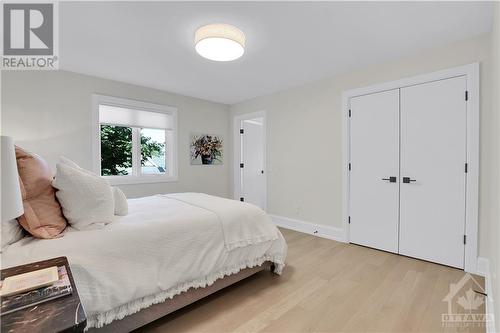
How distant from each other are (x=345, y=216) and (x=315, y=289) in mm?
1459

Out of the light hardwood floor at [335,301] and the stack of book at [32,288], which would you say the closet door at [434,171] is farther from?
the stack of book at [32,288]

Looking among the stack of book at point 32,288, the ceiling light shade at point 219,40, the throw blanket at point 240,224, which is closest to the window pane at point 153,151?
the throw blanket at point 240,224

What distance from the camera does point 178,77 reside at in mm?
3414

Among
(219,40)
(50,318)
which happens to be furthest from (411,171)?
(50,318)

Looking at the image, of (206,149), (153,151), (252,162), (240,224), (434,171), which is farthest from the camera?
(252,162)

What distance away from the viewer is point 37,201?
4.49ft

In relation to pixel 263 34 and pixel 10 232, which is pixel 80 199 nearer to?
pixel 10 232

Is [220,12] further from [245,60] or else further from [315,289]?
[315,289]

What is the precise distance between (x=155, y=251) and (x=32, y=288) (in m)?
0.69

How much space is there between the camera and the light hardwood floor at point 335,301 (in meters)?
1.61

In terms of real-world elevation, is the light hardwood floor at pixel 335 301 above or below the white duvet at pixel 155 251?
below

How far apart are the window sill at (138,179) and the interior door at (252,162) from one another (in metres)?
1.50

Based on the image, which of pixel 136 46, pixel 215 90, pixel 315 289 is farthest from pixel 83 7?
pixel 315 289

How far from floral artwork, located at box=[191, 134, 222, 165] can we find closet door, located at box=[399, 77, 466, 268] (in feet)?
10.8
